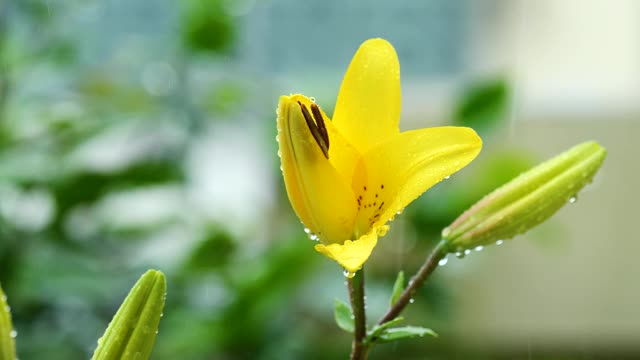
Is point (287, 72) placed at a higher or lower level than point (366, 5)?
lower

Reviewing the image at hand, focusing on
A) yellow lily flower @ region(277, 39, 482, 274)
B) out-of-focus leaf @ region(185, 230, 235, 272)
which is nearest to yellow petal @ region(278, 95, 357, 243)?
yellow lily flower @ region(277, 39, 482, 274)

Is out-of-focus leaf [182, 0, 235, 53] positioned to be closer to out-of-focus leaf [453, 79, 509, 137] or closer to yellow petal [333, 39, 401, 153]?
out-of-focus leaf [453, 79, 509, 137]

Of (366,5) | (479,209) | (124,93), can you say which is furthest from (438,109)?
(479,209)

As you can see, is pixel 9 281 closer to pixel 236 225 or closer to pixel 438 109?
pixel 236 225

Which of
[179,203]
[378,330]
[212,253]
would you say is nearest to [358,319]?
[378,330]

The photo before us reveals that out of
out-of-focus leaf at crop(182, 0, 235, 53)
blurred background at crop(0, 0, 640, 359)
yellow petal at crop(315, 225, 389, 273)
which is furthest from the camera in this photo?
out-of-focus leaf at crop(182, 0, 235, 53)

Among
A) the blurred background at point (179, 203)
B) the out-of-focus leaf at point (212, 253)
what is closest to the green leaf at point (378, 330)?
the blurred background at point (179, 203)

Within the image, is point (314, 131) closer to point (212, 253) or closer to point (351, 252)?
point (351, 252)
